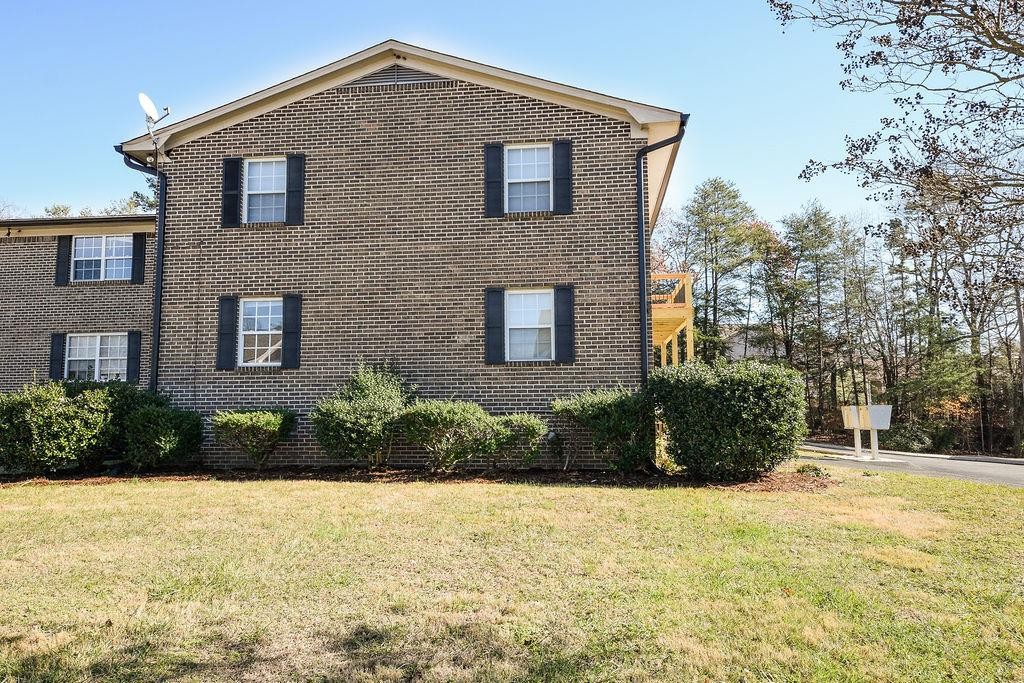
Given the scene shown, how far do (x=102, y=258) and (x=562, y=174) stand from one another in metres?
12.4

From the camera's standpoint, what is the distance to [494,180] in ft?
42.3

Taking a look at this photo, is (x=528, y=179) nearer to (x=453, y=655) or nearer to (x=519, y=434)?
(x=519, y=434)

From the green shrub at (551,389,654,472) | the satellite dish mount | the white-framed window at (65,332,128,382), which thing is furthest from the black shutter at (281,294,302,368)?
the white-framed window at (65,332,128,382)

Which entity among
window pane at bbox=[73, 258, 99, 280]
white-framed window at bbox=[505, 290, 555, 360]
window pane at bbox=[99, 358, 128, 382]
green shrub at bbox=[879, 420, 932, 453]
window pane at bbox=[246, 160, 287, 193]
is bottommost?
green shrub at bbox=[879, 420, 932, 453]

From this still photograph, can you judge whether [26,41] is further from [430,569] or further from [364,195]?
[430,569]

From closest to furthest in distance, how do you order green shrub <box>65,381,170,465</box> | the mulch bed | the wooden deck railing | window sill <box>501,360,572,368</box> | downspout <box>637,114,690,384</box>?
the mulch bed < green shrub <box>65,381,170,465</box> < downspout <box>637,114,690,384</box> < window sill <box>501,360,572,368</box> < the wooden deck railing

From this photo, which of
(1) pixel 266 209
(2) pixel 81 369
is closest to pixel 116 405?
(1) pixel 266 209

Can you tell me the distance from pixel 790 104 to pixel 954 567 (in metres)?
6.71

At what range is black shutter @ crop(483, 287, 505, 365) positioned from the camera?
1242 cm

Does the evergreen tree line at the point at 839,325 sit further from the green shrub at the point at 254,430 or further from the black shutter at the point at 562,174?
the green shrub at the point at 254,430

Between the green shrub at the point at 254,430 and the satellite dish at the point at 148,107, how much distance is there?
5.69 meters

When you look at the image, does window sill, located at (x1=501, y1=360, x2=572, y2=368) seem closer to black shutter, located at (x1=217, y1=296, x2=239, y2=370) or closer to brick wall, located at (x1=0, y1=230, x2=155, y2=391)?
black shutter, located at (x1=217, y1=296, x2=239, y2=370)

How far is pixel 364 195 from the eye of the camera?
13.1 metres

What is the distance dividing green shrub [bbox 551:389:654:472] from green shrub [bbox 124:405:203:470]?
652 centimetres
